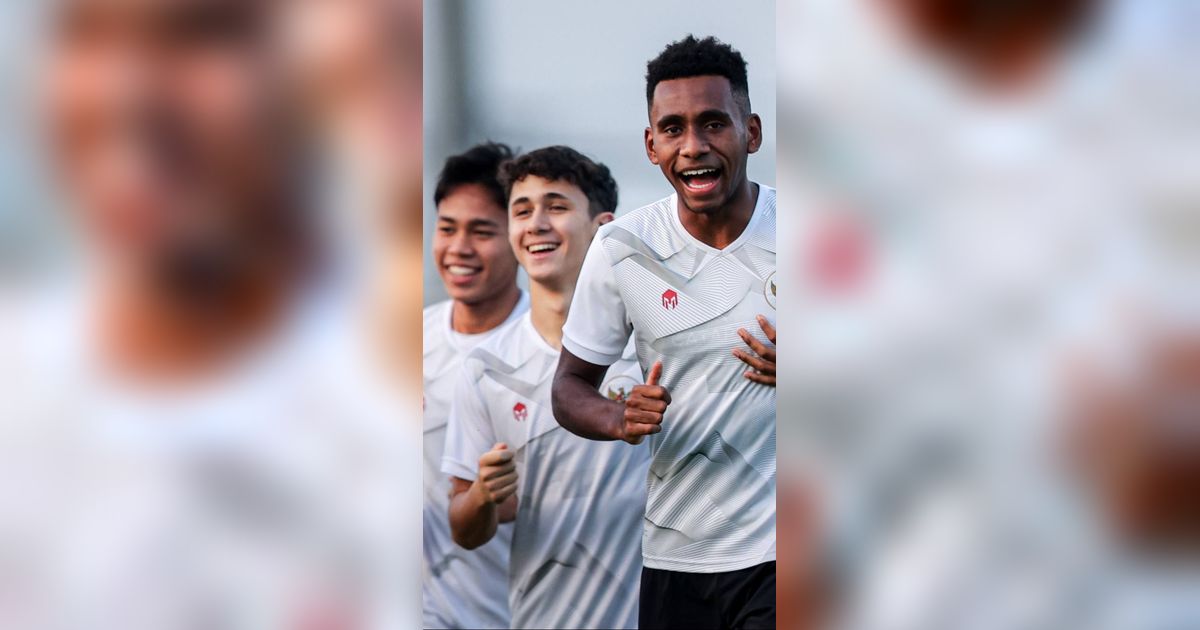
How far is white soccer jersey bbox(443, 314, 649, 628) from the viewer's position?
2.61m

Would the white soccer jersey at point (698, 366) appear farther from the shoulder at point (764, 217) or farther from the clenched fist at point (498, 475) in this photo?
the clenched fist at point (498, 475)

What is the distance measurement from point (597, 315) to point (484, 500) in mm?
473

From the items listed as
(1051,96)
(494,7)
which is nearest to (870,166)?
(1051,96)

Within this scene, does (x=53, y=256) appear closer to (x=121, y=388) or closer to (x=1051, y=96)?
(x=121, y=388)

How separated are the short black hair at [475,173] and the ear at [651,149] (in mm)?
327

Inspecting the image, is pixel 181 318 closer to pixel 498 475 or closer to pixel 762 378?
pixel 498 475

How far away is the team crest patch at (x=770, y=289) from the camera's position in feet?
7.93

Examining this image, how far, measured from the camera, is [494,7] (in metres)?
2.59

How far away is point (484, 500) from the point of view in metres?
2.70

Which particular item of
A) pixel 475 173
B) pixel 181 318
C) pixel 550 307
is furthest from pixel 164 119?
pixel 550 307

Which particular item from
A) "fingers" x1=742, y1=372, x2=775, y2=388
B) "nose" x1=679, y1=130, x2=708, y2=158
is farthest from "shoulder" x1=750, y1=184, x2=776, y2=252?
"fingers" x1=742, y1=372, x2=775, y2=388

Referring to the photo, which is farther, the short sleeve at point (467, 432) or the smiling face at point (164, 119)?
the short sleeve at point (467, 432)

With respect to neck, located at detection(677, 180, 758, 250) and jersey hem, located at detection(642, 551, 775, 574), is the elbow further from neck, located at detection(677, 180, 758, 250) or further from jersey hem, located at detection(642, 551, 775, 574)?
neck, located at detection(677, 180, 758, 250)

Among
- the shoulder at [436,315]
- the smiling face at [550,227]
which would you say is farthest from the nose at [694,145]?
the shoulder at [436,315]
